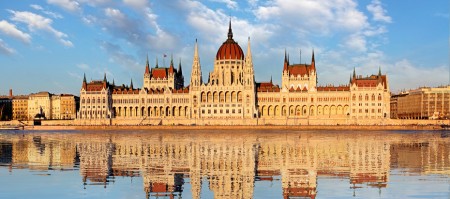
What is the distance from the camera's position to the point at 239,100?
13862 cm

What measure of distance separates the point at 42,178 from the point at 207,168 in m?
9.07

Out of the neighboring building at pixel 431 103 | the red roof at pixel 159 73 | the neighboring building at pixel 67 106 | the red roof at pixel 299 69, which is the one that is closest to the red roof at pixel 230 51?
the red roof at pixel 299 69

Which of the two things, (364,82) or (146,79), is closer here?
(364,82)

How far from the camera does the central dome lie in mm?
146000

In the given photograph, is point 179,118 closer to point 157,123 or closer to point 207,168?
point 157,123

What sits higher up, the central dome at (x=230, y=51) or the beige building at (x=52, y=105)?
the central dome at (x=230, y=51)

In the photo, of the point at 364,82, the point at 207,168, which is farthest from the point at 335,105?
the point at 207,168

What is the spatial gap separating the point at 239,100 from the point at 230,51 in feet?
48.8

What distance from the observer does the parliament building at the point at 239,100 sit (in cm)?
13475

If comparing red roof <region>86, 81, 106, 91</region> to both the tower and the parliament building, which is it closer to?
the parliament building

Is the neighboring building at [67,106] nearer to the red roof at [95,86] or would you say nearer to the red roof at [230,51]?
the red roof at [95,86]

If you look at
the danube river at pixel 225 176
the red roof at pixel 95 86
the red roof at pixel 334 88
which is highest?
the red roof at pixel 95 86

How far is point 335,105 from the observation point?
138 metres

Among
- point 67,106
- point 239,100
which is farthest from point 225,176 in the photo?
point 67,106
